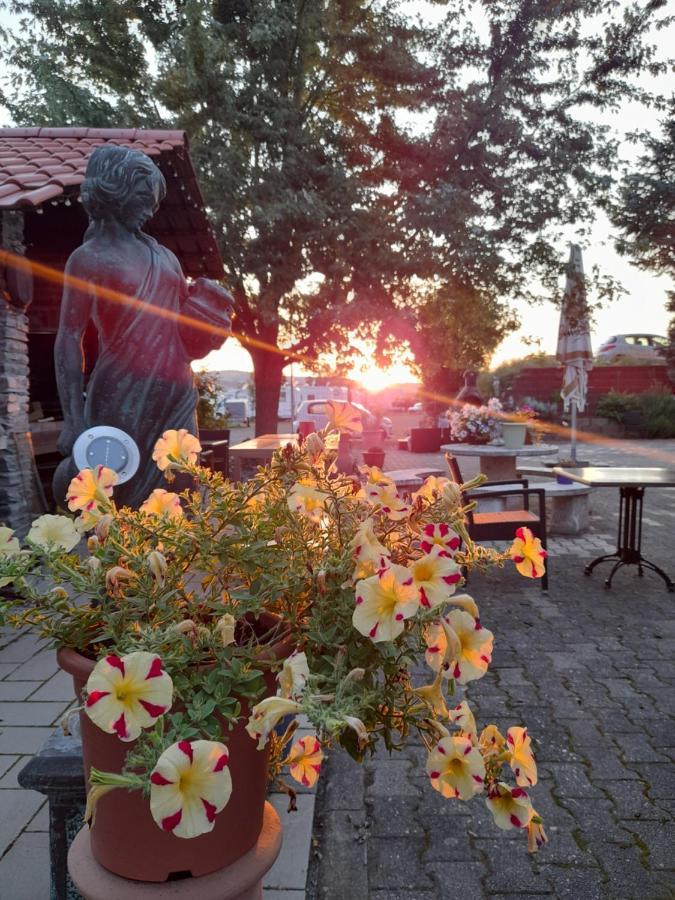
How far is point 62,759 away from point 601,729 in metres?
2.55

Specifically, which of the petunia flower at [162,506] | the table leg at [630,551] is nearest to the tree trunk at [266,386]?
the table leg at [630,551]

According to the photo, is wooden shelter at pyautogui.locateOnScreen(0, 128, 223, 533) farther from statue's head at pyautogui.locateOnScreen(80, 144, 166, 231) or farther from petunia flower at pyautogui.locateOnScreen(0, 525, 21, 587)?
petunia flower at pyautogui.locateOnScreen(0, 525, 21, 587)

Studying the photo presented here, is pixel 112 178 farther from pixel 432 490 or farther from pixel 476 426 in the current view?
pixel 476 426

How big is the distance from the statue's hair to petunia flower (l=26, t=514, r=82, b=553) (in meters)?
2.33

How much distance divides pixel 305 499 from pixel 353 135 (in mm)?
14986

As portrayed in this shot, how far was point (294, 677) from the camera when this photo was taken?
103cm

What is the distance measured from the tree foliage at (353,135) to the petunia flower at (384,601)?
1221 cm

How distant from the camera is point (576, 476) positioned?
18.6 feet

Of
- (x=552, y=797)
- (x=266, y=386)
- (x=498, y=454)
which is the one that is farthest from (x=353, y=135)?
(x=552, y=797)

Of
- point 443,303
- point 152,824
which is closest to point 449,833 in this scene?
point 152,824

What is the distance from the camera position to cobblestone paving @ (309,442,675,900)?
7.16 feet

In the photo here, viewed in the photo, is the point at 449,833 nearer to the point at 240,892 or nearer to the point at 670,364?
the point at 240,892

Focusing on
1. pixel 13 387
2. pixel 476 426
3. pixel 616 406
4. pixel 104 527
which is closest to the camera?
pixel 104 527

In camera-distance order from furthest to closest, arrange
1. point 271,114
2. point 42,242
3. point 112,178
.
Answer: point 271,114 < point 42,242 < point 112,178
